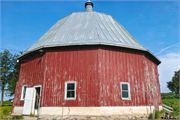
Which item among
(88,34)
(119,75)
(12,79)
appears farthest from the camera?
(12,79)

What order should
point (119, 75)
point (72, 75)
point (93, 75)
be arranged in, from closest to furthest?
1. point (93, 75)
2. point (72, 75)
3. point (119, 75)

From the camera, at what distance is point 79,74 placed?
9727mm

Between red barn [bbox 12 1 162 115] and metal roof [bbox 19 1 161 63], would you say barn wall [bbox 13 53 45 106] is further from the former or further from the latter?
metal roof [bbox 19 1 161 63]

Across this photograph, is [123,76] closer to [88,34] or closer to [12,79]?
[88,34]

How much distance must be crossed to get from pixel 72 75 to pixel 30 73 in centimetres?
404

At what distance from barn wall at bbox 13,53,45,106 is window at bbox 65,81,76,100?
77.6 inches

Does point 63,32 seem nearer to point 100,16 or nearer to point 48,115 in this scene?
point 100,16

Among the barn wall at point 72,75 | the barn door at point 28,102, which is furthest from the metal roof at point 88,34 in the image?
the barn door at point 28,102

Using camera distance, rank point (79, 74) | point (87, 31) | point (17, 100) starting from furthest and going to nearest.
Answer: point (17, 100) → point (87, 31) → point (79, 74)

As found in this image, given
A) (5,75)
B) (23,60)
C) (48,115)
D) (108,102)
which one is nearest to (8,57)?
(5,75)

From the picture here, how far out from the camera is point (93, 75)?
31.2 ft

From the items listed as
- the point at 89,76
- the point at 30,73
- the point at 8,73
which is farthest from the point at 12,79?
the point at 89,76

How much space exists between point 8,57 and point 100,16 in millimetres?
26530

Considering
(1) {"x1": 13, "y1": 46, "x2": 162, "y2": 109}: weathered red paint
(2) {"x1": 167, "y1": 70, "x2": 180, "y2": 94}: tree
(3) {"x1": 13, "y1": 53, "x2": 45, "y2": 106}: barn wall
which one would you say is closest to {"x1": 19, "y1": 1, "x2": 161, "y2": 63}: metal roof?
(1) {"x1": 13, "y1": 46, "x2": 162, "y2": 109}: weathered red paint
